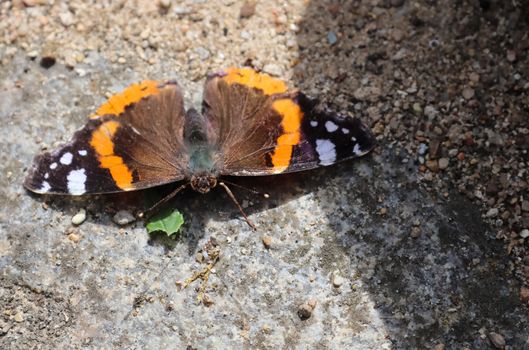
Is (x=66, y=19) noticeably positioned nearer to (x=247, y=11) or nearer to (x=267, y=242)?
(x=247, y=11)

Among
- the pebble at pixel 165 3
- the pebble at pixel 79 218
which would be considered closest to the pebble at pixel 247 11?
the pebble at pixel 165 3

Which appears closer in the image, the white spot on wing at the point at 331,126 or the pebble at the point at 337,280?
the pebble at the point at 337,280

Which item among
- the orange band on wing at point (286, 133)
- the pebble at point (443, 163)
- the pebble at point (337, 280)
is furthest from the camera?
the pebble at point (443, 163)

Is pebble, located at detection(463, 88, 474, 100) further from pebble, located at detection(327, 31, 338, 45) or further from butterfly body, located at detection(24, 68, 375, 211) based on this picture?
pebble, located at detection(327, 31, 338, 45)

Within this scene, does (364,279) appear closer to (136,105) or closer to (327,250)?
(327,250)

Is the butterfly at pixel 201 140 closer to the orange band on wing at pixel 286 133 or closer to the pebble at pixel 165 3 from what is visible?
the orange band on wing at pixel 286 133

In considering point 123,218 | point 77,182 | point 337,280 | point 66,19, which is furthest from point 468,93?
point 66,19
